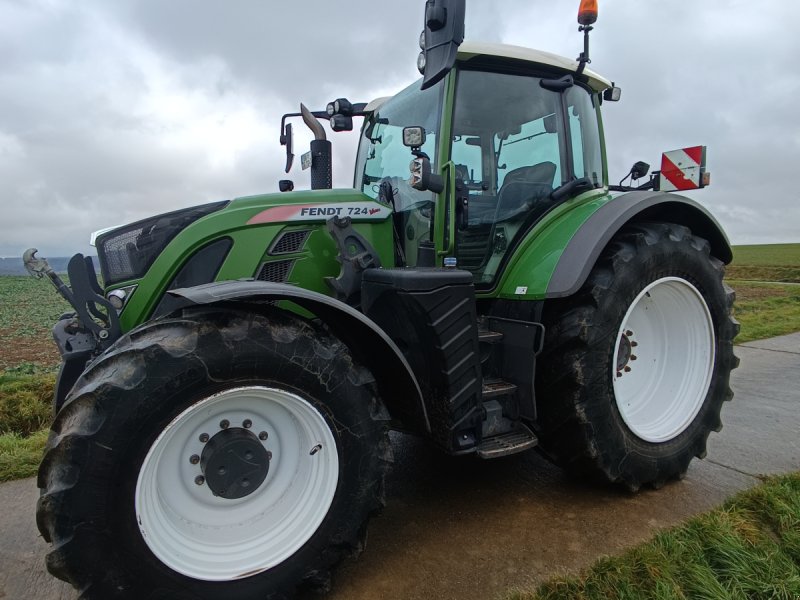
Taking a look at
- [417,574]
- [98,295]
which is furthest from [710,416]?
[98,295]

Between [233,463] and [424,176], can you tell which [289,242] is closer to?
[424,176]

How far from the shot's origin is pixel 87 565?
5.49 feet

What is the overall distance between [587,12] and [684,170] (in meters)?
1.36

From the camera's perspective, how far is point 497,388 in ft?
8.83

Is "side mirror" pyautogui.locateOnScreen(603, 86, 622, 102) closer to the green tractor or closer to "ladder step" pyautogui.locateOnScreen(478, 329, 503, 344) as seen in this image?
the green tractor

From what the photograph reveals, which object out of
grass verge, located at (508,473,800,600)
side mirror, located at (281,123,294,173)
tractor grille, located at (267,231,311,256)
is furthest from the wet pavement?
side mirror, located at (281,123,294,173)

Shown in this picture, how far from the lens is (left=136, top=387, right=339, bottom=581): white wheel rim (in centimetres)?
187

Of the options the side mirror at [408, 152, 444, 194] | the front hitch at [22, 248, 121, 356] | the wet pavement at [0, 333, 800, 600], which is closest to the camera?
the wet pavement at [0, 333, 800, 600]

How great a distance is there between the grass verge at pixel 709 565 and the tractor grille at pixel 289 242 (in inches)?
70.2

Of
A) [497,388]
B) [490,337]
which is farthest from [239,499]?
[490,337]

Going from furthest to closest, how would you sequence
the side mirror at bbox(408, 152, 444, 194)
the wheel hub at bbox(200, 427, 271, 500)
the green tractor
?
the side mirror at bbox(408, 152, 444, 194) < the wheel hub at bbox(200, 427, 271, 500) < the green tractor

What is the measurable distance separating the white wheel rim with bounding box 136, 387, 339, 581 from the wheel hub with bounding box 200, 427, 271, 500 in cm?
5

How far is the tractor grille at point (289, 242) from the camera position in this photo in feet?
8.58

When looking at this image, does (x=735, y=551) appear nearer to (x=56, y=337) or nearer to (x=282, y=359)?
(x=282, y=359)
